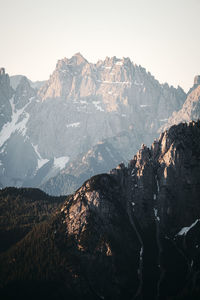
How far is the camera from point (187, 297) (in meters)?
193

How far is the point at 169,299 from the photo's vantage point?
200m

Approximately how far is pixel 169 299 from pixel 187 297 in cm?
1019
